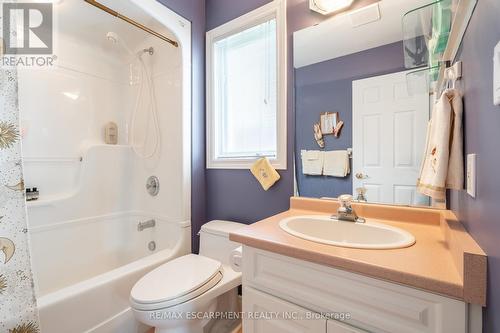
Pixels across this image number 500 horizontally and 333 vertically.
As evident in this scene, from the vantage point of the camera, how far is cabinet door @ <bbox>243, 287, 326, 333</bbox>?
2.47ft

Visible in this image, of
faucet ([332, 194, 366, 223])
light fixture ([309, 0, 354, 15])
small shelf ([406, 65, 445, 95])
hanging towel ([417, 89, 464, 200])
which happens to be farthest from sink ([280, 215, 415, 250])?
light fixture ([309, 0, 354, 15])

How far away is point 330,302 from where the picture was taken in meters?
0.71

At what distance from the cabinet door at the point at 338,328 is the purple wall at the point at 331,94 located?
2.17 feet

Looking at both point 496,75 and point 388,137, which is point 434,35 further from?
point 496,75

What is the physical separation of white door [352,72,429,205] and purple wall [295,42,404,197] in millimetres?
39

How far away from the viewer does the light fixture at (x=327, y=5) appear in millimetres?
1219

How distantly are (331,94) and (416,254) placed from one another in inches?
35.2

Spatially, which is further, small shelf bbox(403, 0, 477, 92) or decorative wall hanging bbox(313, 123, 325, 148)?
decorative wall hanging bbox(313, 123, 325, 148)

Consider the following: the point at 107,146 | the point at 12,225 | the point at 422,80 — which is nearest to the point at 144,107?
the point at 107,146

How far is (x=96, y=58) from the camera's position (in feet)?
6.59

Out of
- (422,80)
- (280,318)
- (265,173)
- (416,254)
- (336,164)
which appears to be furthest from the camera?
(265,173)

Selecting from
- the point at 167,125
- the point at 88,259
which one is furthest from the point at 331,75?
the point at 88,259

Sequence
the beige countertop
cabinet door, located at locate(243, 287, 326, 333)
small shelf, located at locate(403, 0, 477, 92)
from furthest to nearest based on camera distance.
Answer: cabinet door, located at locate(243, 287, 326, 333)
small shelf, located at locate(403, 0, 477, 92)
the beige countertop

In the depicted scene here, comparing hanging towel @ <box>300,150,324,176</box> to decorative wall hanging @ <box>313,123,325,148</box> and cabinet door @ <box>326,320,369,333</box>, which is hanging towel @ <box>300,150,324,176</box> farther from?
cabinet door @ <box>326,320,369,333</box>
